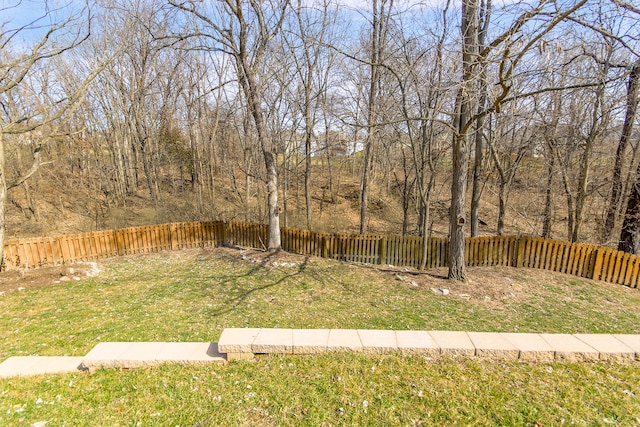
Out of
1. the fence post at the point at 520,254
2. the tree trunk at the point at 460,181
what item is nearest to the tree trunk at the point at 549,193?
the fence post at the point at 520,254

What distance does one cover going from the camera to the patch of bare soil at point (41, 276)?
669 centimetres

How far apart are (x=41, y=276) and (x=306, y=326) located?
7.18m

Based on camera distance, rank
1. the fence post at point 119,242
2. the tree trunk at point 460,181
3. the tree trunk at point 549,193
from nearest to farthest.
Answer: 1. the tree trunk at point 460,181
2. the fence post at point 119,242
3. the tree trunk at point 549,193

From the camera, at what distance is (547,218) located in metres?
11.5

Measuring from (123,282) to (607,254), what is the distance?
12.9m

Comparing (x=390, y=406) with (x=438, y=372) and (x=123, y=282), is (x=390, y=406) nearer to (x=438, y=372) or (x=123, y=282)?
(x=438, y=372)

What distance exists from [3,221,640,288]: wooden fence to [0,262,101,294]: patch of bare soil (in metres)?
0.92

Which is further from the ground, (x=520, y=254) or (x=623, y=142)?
(x=623, y=142)

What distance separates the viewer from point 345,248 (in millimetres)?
9570

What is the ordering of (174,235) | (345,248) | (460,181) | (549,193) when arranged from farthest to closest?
1. (549,193)
2. (174,235)
3. (345,248)
4. (460,181)

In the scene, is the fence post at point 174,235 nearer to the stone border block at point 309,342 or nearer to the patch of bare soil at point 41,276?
the patch of bare soil at point 41,276

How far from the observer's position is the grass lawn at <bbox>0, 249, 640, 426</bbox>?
8.85 ft

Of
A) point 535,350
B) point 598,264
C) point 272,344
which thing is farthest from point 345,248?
point 598,264

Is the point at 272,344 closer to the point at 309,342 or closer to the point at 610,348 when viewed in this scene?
the point at 309,342
